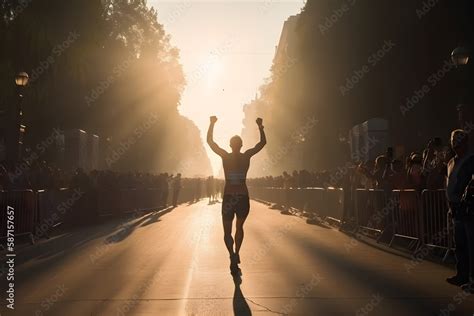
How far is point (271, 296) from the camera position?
7.62 m

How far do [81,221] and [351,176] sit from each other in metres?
7.88

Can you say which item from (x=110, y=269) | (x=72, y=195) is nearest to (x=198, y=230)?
(x=72, y=195)

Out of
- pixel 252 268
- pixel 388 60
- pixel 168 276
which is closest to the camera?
pixel 168 276

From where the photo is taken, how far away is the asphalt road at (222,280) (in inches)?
273

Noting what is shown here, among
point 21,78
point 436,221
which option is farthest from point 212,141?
point 21,78

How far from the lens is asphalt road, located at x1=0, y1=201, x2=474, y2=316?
693 centimetres

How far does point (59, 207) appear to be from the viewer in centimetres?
1675

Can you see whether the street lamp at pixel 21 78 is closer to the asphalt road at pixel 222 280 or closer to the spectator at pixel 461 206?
the asphalt road at pixel 222 280

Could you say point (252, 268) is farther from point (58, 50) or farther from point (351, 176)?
point (58, 50)

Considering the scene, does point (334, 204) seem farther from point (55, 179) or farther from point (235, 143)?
point (235, 143)

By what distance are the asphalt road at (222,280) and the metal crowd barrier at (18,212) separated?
0.51 metres

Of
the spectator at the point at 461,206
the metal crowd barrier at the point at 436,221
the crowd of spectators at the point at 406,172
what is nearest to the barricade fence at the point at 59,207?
the crowd of spectators at the point at 406,172

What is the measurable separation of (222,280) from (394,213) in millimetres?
5544

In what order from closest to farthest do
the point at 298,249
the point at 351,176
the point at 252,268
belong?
the point at 252,268 → the point at 298,249 → the point at 351,176
